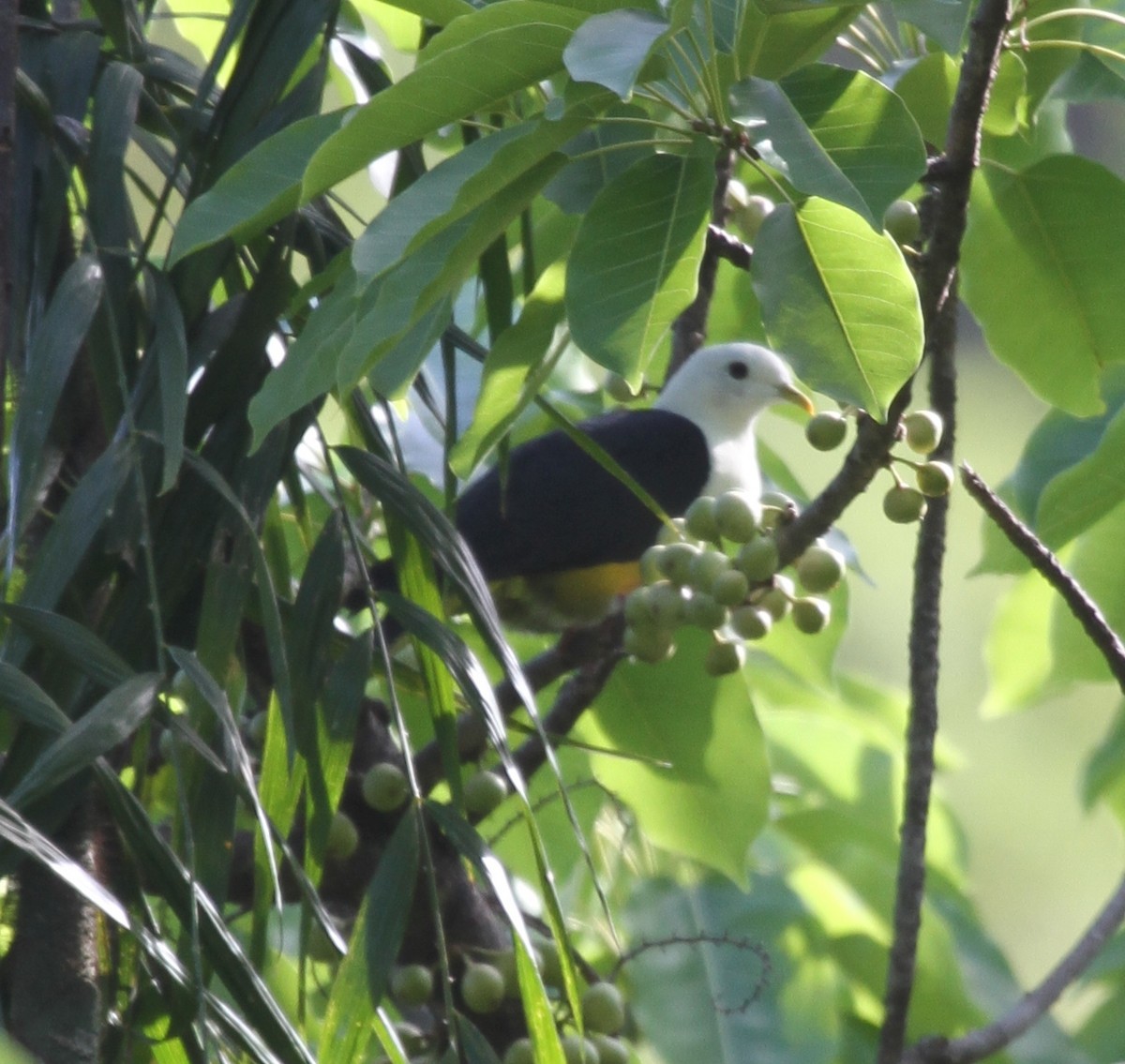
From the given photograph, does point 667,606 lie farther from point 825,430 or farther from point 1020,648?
point 1020,648

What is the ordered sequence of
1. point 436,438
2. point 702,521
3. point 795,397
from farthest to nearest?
point 795,397 → point 436,438 → point 702,521

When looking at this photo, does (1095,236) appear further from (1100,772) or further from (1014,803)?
(1014,803)

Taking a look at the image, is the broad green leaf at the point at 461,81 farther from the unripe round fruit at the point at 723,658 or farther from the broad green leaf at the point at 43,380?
the unripe round fruit at the point at 723,658

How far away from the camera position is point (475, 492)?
369 centimetres

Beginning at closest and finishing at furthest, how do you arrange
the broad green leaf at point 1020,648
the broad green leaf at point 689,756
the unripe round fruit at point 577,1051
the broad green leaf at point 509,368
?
the broad green leaf at point 509,368
the unripe round fruit at point 577,1051
the broad green leaf at point 689,756
the broad green leaf at point 1020,648

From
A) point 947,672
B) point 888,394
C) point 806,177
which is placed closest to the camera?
point 806,177

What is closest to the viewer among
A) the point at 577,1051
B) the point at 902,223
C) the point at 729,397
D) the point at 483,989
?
the point at 577,1051

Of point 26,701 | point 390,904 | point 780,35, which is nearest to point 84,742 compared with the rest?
point 26,701

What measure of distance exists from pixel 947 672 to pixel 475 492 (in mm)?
8438

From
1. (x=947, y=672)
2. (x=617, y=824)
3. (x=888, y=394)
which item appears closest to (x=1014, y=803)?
(x=947, y=672)

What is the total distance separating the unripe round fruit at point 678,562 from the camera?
6.58ft

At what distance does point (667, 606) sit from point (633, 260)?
88 cm

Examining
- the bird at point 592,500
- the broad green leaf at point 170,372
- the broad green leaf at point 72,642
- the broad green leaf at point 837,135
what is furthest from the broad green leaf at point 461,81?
the bird at point 592,500

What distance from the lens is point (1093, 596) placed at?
7.78ft
